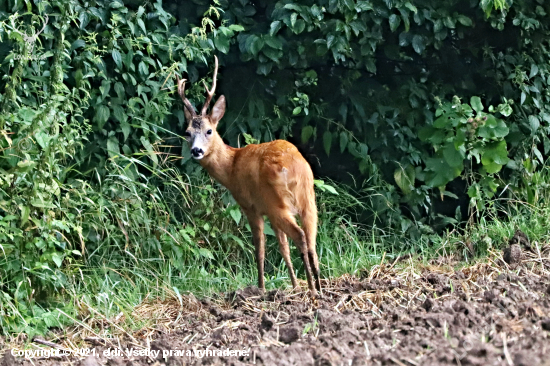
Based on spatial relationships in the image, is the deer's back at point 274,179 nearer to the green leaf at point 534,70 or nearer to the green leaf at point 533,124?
the green leaf at point 533,124

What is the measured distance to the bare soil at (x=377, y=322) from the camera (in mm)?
2975

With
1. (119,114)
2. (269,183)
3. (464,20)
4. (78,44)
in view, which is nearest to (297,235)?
(269,183)

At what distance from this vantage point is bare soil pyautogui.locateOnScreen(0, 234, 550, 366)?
2.97 m

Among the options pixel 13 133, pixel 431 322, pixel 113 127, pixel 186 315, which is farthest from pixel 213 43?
pixel 431 322

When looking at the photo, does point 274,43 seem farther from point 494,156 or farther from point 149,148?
point 494,156

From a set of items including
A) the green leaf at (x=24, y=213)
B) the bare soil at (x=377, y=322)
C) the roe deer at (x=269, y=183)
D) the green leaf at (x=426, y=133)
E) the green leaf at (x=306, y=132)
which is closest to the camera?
the bare soil at (x=377, y=322)

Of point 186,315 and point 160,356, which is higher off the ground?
point 160,356

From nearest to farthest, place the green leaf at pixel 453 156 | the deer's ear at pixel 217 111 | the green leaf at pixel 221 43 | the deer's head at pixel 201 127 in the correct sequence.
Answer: the deer's head at pixel 201 127 → the deer's ear at pixel 217 111 → the green leaf at pixel 453 156 → the green leaf at pixel 221 43

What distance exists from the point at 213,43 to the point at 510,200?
325cm

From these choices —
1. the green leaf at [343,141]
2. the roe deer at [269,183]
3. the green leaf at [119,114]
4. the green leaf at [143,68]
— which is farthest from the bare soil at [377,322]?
the green leaf at [143,68]

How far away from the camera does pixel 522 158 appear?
7.02 metres

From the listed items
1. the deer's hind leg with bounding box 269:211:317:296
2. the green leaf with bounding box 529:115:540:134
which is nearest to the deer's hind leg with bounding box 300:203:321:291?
the deer's hind leg with bounding box 269:211:317:296

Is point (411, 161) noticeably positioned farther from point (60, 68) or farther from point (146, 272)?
point (60, 68)

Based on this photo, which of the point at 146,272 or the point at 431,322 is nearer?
the point at 431,322
